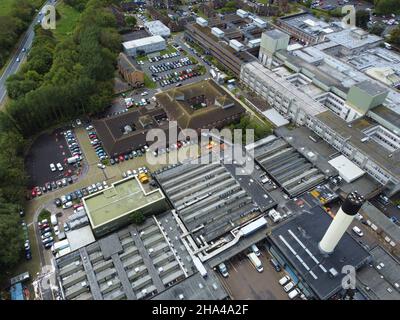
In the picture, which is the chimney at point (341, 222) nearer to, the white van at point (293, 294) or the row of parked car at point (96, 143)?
the white van at point (293, 294)

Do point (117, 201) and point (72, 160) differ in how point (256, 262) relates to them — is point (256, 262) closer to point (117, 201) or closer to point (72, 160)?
point (117, 201)

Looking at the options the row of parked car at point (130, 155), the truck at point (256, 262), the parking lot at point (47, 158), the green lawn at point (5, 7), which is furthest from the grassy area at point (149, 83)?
the green lawn at point (5, 7)

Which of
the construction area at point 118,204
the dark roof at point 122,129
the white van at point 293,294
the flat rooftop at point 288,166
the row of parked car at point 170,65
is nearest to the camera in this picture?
the white van at point 293,294

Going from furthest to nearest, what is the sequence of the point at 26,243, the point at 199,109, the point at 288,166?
the point at 199,109, the point at 288,166, the point at 26,243

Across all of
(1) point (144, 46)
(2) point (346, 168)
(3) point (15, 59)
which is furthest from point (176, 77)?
(2) point (346, 168)

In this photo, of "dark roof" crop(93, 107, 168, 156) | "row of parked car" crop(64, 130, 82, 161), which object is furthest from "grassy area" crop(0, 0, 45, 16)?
"dark roof" crop(93, 107, 168, 156)
